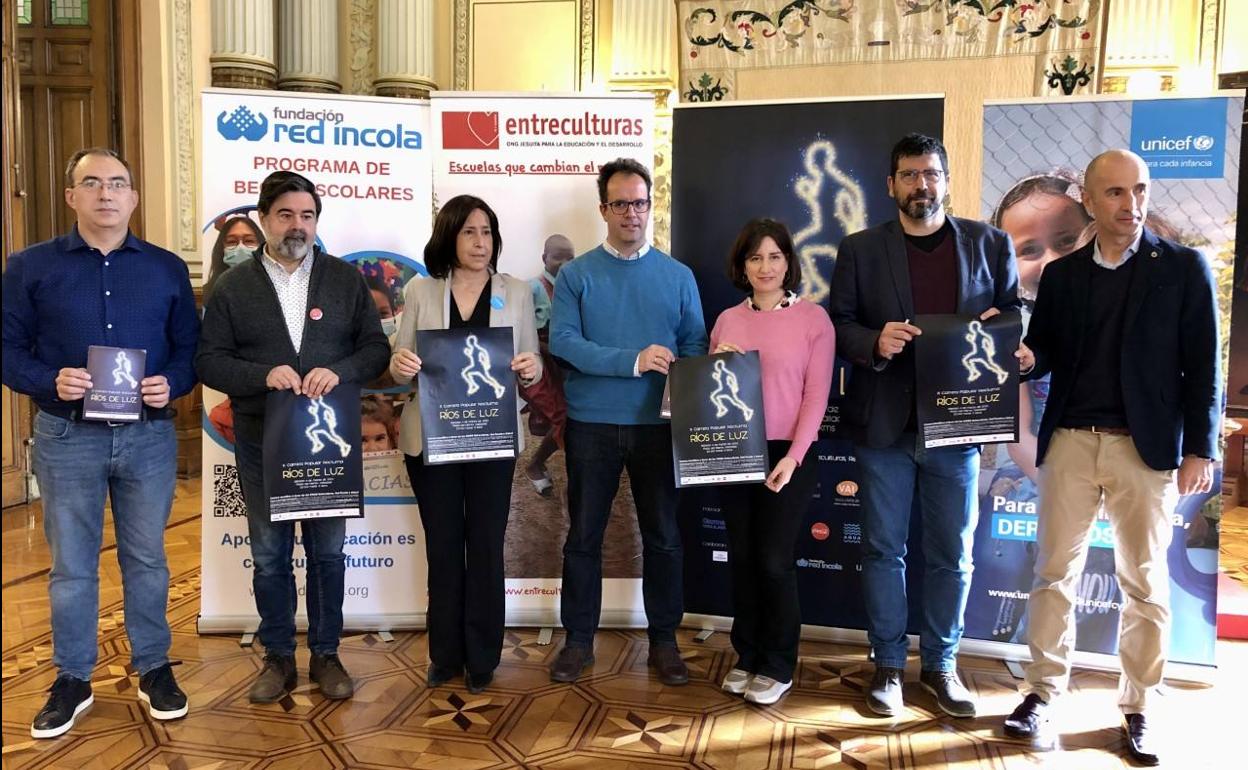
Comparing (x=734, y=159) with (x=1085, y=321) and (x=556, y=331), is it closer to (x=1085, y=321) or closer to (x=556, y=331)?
(x=556, y=331)

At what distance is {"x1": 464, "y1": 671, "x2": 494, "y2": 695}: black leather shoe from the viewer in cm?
288

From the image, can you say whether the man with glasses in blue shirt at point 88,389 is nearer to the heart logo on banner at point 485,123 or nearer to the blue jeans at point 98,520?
the blue jeans at point 98,520

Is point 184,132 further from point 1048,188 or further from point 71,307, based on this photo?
point 1048,188

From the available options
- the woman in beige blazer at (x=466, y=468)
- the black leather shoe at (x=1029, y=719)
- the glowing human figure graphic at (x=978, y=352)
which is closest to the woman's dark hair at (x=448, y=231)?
the woman in beige blazer at (x=466, y=468)

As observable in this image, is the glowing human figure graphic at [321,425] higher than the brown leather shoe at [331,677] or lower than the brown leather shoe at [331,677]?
higher

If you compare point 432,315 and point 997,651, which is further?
point 997,651

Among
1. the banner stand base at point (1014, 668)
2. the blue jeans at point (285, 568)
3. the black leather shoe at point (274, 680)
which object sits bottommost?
the banner stand base at point (1014, 668)

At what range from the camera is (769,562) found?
2.70m

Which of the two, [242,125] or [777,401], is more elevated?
[242,125]

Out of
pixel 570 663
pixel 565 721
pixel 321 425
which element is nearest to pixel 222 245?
pixel 321 425

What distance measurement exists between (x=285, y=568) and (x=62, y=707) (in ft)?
2.28

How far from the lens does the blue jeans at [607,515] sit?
2846 mm

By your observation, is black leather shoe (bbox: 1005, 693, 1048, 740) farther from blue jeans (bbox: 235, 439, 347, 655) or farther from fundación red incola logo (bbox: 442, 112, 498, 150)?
fundación red incola logo (bbox: 442, 112, 498, 150)

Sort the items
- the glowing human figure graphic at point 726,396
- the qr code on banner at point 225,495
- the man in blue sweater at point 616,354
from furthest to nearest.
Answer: the qr code on banner at point 225,495
the man in blue sweater at point 616,354
the glowing human figure graphic at point 726,396
